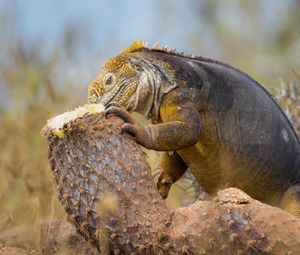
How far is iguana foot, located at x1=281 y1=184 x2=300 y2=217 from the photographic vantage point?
6.00m

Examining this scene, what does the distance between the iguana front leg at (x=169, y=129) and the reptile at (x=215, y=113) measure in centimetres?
2

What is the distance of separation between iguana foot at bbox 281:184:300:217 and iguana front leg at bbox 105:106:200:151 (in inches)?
33.0

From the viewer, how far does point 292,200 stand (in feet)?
20.0

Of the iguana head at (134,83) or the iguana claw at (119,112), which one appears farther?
the iguana head at (134,83)

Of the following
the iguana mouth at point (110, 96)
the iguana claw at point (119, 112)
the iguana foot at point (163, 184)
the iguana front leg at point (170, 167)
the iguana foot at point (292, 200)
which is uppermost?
the iguana mouth at point (110, 96)

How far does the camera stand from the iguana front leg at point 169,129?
17.7 feet

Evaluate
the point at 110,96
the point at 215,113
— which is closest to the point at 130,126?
the point at 110,96

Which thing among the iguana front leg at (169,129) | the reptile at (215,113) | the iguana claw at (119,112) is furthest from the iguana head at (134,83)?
the iguana claw at (119,112)

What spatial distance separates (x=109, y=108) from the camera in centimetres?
539

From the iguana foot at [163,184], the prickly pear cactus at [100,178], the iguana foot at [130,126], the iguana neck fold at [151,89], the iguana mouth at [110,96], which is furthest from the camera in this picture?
the iguana foot at [163,184]

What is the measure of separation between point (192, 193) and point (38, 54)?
3.87 metres

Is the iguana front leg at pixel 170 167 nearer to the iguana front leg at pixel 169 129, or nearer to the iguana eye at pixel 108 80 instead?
the iguana front leg at pixel 169 129

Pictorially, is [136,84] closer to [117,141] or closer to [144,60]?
[144,60]

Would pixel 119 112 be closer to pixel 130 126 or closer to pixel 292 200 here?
pixel 130 126
